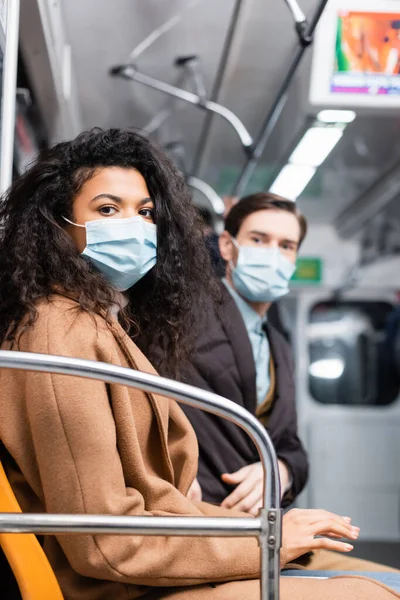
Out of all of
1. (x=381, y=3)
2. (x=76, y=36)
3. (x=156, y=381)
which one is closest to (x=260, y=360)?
(x=156, y=381)

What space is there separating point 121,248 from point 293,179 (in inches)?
140

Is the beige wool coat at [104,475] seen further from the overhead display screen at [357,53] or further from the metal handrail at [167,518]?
the overhead display screen at [357,53]

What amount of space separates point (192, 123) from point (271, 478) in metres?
4.43

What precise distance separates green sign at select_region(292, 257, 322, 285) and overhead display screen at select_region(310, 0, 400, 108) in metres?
3.75

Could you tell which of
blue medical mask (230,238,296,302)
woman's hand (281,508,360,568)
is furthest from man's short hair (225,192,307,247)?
woman's hand (281,508,360,568)

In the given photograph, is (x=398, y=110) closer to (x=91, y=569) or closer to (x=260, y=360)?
(x=260, y=360)

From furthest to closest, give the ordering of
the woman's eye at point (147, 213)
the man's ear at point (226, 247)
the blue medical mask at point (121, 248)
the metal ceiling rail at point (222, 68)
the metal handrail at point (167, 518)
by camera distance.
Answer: the metal ceiling rail at point (222, 68)
the man's ear at point (226, 247)
the woman's eye at point (147, 213)
the blue medical mask at point (121, 248)
the metal handrail at point (167, 518)

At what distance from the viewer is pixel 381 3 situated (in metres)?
3.42

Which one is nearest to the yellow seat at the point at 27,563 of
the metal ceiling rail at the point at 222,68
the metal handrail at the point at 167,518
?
the metal handrail at the point at 167,518

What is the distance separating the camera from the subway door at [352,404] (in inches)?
265

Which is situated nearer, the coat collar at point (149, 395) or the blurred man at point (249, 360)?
the coat collar at point (149, 395)

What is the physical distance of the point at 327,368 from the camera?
23.4 feet

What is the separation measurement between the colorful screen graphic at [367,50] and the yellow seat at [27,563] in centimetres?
265

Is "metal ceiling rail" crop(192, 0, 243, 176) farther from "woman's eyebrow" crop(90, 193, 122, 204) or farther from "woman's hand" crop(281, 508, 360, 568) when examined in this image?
"woman's hand" crop(281, 508, 360, 568)
